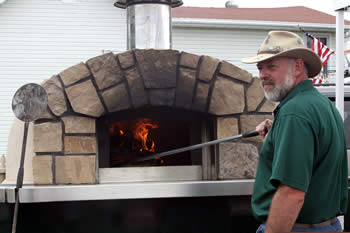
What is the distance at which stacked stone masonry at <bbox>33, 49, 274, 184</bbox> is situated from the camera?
4434mm

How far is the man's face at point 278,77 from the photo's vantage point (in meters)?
2.66

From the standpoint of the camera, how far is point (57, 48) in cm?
1572

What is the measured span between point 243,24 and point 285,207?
48.4 ft

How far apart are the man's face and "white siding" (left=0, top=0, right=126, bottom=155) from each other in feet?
43.4

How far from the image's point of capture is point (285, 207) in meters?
2.37

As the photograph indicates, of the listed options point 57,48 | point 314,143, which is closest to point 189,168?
point 314,143

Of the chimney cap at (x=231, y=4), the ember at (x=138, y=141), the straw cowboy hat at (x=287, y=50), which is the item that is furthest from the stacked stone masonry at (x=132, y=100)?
the chimney cap at (x=231, y=4)

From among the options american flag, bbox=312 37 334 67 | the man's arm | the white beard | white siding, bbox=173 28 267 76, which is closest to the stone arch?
the white beard

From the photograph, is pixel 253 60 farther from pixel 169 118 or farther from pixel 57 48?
pixel 57 48

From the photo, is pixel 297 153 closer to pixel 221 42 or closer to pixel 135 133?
pixel 135 133

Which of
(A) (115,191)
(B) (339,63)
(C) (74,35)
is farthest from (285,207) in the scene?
(C) (74,35)

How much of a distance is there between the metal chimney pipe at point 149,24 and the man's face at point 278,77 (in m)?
2.24

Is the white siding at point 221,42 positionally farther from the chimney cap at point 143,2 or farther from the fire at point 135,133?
the fire at point 135,133

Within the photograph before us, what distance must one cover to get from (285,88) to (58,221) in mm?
2461
